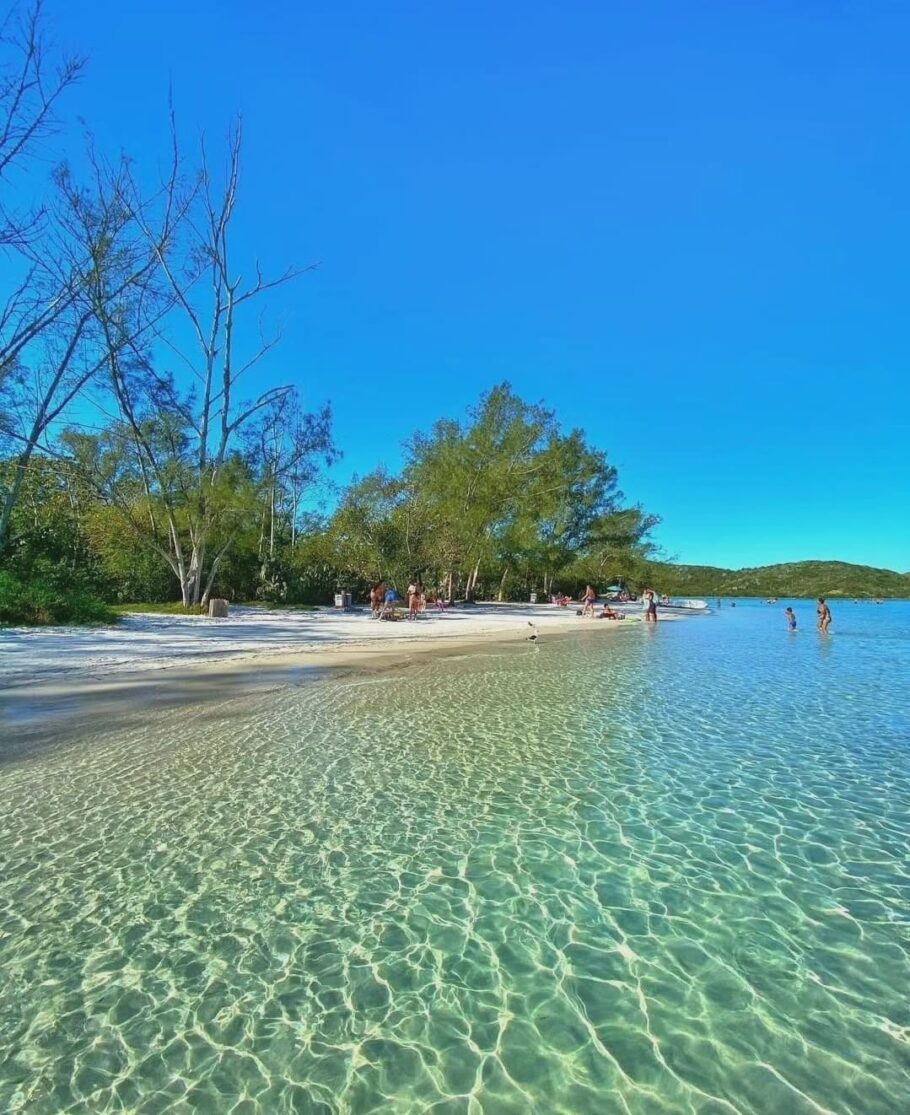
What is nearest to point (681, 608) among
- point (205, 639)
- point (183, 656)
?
point (205, 639)

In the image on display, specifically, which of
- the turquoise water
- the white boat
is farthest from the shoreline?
the white boat

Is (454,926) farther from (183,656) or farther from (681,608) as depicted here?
(681,608)

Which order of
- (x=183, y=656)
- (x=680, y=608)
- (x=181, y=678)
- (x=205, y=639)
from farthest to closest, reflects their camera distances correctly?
(x=680, y=608) < (x=205, y=639) < (x=183, y=656) < (x=181, y=678)

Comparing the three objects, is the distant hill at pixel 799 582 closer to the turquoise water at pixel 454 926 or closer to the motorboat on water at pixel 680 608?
the motorboat on water at pixel 680 608

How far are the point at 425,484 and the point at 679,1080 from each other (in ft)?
109

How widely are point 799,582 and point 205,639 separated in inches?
4214

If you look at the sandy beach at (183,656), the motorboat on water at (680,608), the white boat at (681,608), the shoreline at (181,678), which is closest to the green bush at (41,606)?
the sandy beach at (183,656)

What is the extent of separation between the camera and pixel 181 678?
424 inches

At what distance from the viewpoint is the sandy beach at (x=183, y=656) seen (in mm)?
8750

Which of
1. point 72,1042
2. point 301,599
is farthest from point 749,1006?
point 301,599

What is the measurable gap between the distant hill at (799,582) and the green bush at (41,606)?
257ft

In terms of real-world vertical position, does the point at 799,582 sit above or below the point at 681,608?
above

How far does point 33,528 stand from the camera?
21.6 m

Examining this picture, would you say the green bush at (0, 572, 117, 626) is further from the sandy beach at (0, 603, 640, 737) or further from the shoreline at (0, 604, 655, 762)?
the shoreline at (0, 604, 655, 762)
